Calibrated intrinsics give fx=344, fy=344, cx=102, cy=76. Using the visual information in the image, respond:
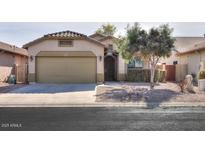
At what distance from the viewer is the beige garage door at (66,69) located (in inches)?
1027

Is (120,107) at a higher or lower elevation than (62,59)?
lower

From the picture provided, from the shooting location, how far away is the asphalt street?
9883mm

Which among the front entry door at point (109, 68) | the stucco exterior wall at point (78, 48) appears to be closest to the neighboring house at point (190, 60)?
the front entry door at point (109, 68)

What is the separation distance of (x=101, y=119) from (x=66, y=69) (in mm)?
15285

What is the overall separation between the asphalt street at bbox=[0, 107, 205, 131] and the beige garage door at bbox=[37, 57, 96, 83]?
11.7m

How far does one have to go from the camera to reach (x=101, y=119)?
1129 cm

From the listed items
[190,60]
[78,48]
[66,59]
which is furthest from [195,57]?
[66,59]

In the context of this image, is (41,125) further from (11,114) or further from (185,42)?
(185,42)

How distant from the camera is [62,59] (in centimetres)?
2634

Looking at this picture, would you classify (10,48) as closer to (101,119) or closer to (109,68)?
(109,68)

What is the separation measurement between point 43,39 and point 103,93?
31.4ft

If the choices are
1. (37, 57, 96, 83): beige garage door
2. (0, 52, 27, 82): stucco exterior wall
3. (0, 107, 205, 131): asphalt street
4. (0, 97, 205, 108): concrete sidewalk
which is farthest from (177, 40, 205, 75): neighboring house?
Result: (0, 52, 27, 82): stucco exterior wall

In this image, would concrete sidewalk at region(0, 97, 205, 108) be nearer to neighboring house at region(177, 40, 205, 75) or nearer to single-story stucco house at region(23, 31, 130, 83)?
single-story stucco house at region(23, 31, 130, 83)

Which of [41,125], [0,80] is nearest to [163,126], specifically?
[41,125]
